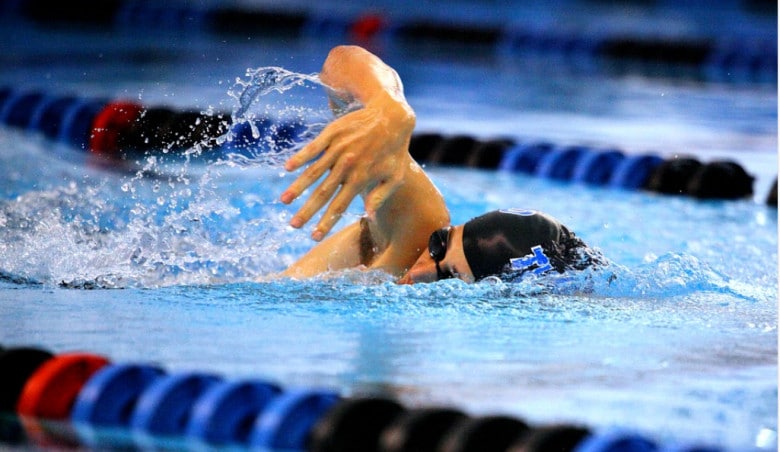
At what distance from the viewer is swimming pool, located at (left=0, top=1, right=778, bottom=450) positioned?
2.40 m

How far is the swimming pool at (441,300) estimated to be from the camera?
7.88 ft

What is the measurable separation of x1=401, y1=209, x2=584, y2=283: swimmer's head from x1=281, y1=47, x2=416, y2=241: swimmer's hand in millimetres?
207

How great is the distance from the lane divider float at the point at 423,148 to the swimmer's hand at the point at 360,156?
2132mm

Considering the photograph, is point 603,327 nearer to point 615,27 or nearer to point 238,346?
point 238,346

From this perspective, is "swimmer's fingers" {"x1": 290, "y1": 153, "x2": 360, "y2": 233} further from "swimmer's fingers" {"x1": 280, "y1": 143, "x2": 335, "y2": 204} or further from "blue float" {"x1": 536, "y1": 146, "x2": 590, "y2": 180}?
"blue float" {"x1": 536, "y1": 146, "x2": 590, "y2": 180}

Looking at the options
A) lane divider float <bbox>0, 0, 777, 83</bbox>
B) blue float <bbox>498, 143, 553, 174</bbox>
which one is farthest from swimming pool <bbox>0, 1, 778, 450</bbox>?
lane divider float <bbox>0, 0, 777, 83</bbox>

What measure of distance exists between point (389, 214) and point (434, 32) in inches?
243

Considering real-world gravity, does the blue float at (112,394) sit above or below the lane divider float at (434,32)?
above

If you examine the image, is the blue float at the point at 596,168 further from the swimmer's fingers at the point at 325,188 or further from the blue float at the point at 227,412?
the blue float at the point at 227,412

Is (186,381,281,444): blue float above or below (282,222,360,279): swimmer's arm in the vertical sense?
above

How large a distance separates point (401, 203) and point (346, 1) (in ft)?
23.8

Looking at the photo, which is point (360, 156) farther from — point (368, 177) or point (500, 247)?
point (500, 247)

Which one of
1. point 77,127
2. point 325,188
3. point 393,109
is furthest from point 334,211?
point 77,127

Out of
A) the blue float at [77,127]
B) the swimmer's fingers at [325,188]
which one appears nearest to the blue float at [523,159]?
the blue float at [77,127]
